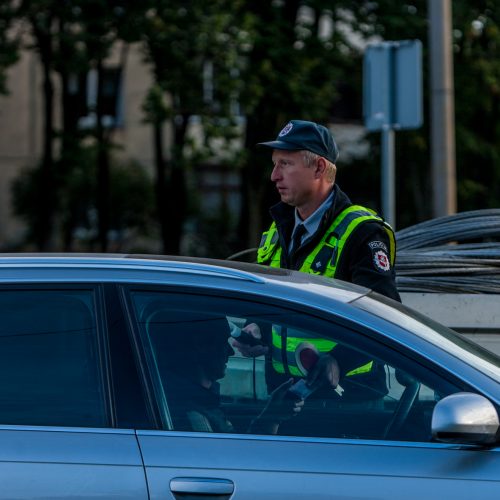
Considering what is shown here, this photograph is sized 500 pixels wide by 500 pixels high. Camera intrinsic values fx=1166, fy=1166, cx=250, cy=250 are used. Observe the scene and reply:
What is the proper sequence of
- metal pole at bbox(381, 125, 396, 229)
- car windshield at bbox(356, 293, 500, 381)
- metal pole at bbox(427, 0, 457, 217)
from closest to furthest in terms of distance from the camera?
car windshield at bbox(356, 293, 500, 381) < metal pole at bbox(381, 125, 396, 229) < metal pole at bbox(427, 0, 457, 217)

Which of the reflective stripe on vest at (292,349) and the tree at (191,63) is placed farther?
the tree at (191,63)

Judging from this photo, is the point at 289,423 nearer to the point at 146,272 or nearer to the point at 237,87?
the point at 146,272

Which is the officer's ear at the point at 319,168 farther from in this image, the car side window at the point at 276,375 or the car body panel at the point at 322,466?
the car body panel at the point at 322,466

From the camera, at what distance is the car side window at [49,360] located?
325 cm

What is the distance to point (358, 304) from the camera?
3.42 metres

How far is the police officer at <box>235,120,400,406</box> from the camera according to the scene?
4285 millimetres

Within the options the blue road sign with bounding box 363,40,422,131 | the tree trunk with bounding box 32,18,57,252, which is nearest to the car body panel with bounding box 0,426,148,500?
the blue road sign with bounding box 363,40,422,131

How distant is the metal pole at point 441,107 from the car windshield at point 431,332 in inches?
287

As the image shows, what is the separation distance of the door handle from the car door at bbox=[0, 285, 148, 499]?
0.09 m

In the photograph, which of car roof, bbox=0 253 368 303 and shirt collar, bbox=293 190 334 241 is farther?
shirt collar, bbox=293 190 334 241

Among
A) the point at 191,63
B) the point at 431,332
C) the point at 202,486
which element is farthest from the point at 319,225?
the point at 191,63

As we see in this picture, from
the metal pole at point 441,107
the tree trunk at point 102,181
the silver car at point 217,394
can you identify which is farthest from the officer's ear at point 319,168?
the tree trunk at point 102,181

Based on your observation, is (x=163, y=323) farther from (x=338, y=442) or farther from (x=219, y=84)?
(x=219, y=84)

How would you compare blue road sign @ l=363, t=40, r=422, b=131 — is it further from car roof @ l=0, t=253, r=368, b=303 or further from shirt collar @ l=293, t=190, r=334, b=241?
car roof @ l=0, t=253, r=368, b=303
